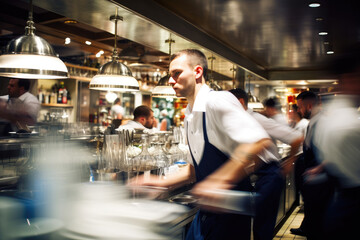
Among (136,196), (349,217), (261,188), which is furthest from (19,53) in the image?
(349,217)

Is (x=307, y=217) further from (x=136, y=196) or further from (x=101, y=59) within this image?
(x=101, y=59)

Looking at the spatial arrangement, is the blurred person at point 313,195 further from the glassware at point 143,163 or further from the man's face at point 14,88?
the man's face at point 14,88

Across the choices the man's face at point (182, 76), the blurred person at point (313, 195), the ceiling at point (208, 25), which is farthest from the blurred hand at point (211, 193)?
the blurred person at point (313, 195)

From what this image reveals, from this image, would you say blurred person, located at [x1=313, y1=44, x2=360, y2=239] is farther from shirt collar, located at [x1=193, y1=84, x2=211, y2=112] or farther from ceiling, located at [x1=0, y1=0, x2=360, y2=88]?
shirt collar, located at [x1=193, y1=84, x2=211, y2=112]

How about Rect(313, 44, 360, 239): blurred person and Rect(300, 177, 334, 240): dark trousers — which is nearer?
Rect(313, 44, 360, 239): blurred person

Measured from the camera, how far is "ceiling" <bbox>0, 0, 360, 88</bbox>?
160 inches

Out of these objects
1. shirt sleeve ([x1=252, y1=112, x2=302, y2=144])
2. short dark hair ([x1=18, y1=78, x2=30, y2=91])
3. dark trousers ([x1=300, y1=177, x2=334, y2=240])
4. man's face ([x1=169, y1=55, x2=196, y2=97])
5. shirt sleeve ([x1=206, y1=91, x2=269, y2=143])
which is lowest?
dark trousers ([x1=300, y1=177, x2=334, y2=240])

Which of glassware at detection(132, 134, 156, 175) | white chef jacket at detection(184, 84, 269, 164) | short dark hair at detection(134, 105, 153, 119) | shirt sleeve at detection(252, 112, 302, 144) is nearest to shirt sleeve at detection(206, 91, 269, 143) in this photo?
white chef jacket at detection(184, 84, 269, 164)

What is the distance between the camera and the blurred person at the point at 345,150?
1.99m

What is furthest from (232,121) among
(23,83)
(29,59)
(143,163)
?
(23,83)

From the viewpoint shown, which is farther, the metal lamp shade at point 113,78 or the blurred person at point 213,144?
the metal lamp shade at point 113,78

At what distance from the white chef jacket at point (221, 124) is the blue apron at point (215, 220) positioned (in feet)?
0.12

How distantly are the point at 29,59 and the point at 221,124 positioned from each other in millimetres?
1700

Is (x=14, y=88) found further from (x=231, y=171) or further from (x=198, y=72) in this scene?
(x=231, y=171)
